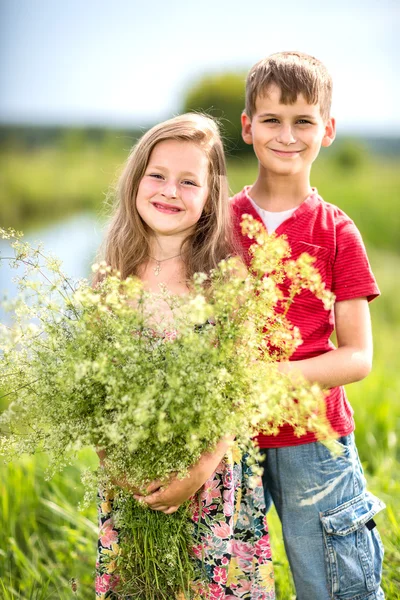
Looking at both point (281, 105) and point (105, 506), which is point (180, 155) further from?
point (105, 506)

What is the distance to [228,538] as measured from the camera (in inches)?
81.2

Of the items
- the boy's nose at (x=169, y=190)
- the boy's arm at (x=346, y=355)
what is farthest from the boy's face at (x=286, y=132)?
the boy's arm at (x=346, y=355)

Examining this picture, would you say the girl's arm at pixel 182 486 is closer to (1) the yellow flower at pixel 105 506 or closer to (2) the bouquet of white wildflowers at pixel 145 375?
(2) the bouquet of white wildflowers at pixel 145 375

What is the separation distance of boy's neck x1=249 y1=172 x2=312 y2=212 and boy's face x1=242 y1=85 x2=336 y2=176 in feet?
0.17

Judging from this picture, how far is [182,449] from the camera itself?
5.41 ft

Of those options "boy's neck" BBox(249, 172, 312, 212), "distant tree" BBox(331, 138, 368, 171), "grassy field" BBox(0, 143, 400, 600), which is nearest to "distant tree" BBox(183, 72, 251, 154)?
"distant tree" BBox(331, 138, 368, 171)

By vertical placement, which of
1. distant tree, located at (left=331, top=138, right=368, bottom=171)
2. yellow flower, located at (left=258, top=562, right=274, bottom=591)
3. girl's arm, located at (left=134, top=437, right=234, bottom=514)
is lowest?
yellow flower, located at (left=258, top=562, right=274, bottom=591)

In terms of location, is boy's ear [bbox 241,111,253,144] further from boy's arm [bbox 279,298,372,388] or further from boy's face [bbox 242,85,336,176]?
boy's arm [bbox 279,298,372,388]

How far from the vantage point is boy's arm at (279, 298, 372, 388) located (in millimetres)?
2039

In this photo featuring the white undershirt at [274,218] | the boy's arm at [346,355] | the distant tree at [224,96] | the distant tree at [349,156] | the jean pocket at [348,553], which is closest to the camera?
the boy's arm at [346,355]

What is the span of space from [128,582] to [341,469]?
2.65ft

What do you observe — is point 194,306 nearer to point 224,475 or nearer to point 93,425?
point 93,425

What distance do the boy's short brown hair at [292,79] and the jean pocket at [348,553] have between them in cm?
138

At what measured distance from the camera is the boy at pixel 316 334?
7.07 ft
